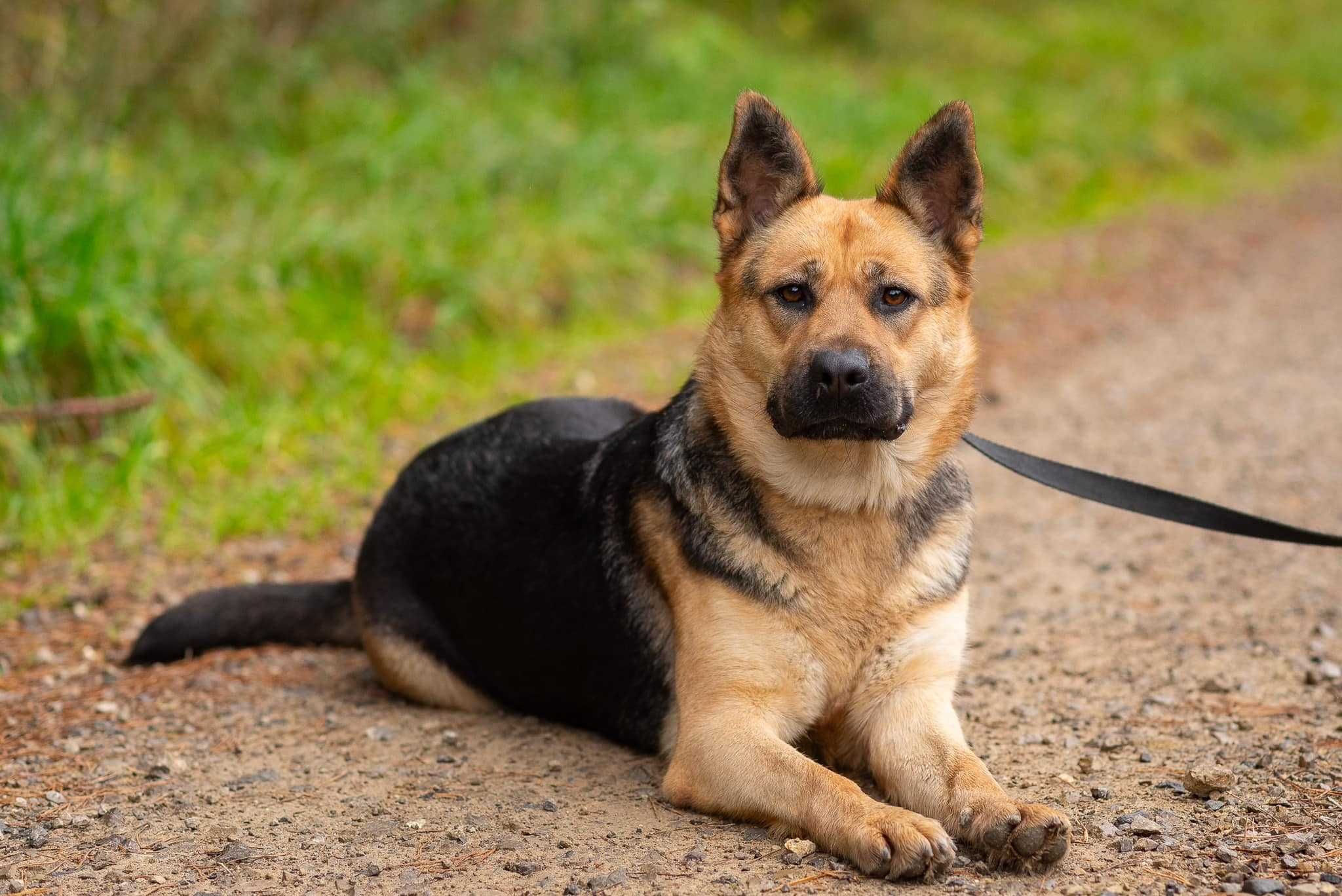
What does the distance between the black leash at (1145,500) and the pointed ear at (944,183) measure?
0.69m

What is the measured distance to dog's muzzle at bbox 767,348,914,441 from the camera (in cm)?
386

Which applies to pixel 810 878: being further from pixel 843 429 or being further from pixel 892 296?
pixel 892 296

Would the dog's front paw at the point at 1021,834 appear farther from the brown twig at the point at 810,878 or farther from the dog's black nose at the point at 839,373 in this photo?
the dog's black nose at the point at 839,373

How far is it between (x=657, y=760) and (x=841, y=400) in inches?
54.9

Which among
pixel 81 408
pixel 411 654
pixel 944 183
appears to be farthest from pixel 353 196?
pixel 944 183

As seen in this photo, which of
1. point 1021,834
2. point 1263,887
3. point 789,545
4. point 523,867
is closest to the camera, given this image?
point 1263,887

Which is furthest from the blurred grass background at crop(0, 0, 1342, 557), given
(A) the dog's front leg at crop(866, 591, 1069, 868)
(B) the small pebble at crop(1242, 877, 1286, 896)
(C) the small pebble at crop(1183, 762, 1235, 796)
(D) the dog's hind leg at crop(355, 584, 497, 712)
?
(B) the small pebble at crop(1242, 877, 1286, 896)

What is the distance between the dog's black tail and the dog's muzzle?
92.3 inches

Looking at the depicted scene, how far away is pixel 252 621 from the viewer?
5.42 m

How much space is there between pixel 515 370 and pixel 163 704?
14.3 ft

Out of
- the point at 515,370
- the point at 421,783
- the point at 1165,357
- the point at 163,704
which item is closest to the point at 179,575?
the point at 163,704

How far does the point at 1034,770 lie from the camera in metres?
4.20

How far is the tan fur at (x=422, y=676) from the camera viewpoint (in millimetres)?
5020

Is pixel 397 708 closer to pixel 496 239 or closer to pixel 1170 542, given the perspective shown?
pixel 1170 542
